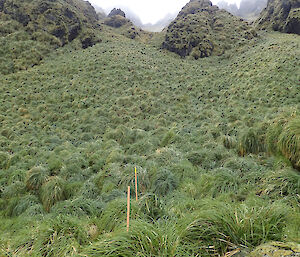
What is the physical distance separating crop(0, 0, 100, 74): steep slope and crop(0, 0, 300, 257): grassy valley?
255 centimetres

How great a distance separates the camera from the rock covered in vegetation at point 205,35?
101ft

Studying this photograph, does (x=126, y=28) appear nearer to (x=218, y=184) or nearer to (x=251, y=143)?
(x=251, y=143)

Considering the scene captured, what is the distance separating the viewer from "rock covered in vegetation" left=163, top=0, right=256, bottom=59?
101 feet

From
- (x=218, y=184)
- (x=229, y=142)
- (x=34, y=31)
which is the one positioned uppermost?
(x=34, y=31)

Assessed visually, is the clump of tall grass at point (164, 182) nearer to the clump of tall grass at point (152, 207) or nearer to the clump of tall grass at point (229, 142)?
the clump of tall grass at point (152, 207)

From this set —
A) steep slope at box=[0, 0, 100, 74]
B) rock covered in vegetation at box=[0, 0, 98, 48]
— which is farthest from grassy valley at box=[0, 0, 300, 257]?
rock covered in vegetation at box=[0, 0, 98, 48]

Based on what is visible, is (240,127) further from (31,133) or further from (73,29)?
(73,29)

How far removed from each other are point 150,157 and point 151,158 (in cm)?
11

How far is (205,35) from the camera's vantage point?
32469mm

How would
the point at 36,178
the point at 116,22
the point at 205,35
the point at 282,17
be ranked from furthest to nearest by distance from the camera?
the point at 116,22 < the point at 282,17 < the point at 205,35 < the point at 36,178

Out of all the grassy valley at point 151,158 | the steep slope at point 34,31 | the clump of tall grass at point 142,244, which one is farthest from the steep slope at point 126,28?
the clump of tall grass at point 142,244

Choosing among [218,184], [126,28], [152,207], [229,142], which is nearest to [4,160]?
[152,207]

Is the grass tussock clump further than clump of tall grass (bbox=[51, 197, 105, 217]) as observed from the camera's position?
No

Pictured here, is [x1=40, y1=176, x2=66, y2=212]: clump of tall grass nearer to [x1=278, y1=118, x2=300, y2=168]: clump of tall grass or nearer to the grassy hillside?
the grassy hillside
